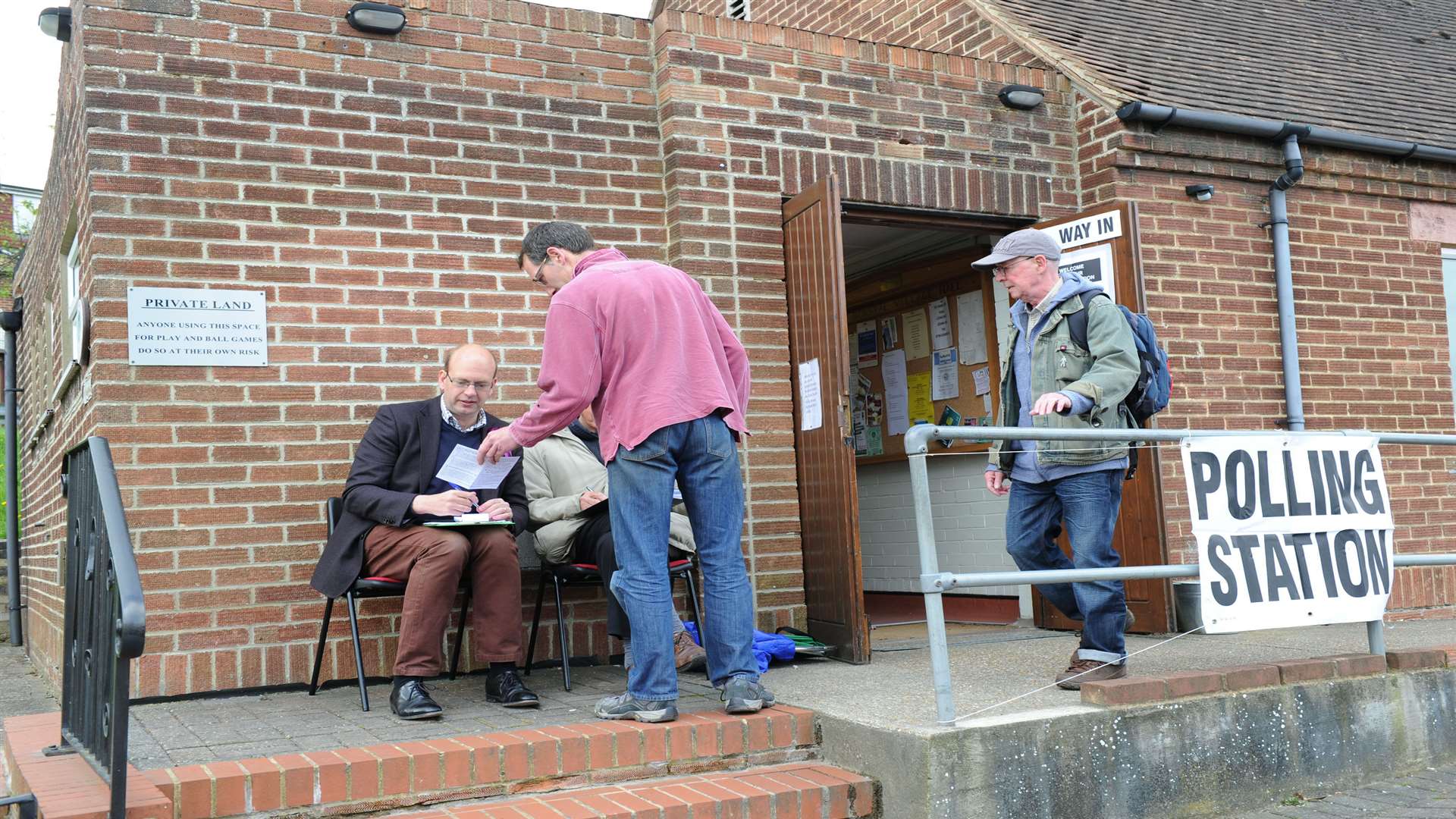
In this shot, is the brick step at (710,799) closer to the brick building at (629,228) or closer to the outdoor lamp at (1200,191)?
the brick building at (629,228)

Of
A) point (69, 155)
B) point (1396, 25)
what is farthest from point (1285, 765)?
point (1396, 25)

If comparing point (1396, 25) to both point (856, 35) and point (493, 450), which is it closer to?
point (856, 35)

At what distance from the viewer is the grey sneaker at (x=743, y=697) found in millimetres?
4176

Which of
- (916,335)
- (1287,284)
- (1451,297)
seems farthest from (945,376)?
(1451,297)

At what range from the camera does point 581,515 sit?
201 inches

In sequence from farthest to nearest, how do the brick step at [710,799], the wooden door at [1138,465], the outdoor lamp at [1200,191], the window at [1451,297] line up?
the window at [1451,297] < the outdoor lamp at [1200,191] < the wooden door at [1138,465] < the brick step at [710,799]

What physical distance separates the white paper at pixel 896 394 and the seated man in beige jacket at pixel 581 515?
355 cm

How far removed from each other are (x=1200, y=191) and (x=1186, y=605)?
2371mm

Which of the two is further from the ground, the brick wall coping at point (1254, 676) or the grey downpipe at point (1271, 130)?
the grey downpipe at point (1271, 130)

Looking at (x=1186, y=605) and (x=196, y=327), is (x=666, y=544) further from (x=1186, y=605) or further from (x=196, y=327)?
(x=1186, y=605)

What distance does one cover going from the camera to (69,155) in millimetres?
6082

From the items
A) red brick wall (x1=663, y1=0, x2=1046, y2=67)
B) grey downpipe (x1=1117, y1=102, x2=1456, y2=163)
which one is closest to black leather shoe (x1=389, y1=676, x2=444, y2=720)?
red brick wall (x1=663, y1=0, x2=1046, y2=67)

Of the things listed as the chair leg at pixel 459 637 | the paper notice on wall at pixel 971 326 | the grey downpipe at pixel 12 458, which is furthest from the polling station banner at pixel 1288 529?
the grey downpipe at pixel 12 458

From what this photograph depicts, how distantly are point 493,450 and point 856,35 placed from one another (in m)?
5.61
